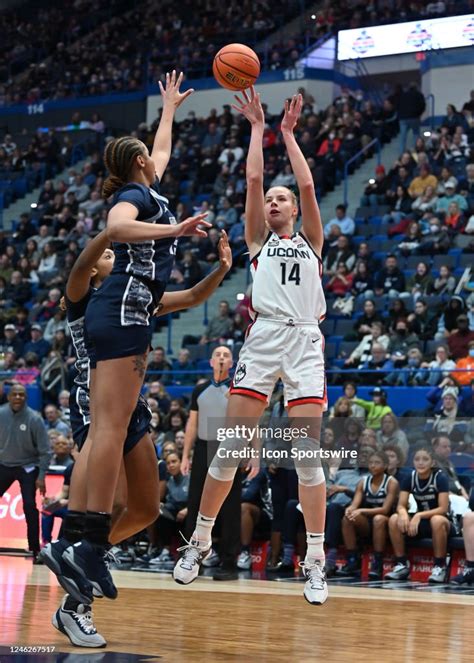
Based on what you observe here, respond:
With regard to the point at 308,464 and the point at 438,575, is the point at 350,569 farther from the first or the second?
the point at 308,464

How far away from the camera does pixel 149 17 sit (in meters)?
32.6

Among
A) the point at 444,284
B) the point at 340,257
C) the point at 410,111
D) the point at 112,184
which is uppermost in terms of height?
the point at 410,111

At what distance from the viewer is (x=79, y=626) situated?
5266mm

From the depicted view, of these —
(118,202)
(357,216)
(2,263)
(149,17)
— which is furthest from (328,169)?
(118,202)

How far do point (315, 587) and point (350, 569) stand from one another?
5.37 metres

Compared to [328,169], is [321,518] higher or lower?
lower

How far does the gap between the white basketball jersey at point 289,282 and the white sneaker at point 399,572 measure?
17.1 ft

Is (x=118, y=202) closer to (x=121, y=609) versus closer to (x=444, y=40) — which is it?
(x=121, y=609)

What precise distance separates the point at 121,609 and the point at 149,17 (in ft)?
91.7

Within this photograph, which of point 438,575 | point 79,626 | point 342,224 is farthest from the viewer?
point 342,224

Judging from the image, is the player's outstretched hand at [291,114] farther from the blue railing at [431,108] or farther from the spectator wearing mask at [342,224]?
the blue railing at [431,108]

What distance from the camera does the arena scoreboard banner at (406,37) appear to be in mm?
24706

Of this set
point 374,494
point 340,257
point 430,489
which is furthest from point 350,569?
point 340,257

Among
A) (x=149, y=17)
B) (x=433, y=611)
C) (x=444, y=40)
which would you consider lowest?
(x=433, y=611)
